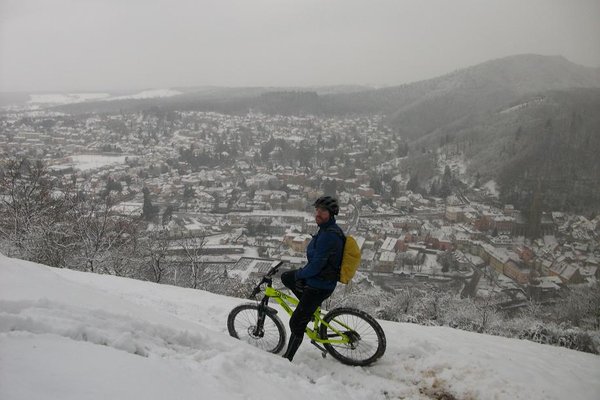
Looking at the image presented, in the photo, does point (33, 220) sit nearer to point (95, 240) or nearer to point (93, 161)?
point (95, 240)

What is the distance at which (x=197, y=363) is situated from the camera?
321 cm

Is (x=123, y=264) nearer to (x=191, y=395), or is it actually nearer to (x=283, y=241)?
(x=191, y=395)

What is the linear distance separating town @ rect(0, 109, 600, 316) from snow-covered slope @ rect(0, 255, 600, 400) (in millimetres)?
12635

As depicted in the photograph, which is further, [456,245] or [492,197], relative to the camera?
[492,197]

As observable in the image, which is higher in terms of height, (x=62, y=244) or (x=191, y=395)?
(x=191, y=395)

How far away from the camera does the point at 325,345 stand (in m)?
4.17

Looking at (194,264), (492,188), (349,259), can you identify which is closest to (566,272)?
(492,188)

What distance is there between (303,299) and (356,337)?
73 centimetres

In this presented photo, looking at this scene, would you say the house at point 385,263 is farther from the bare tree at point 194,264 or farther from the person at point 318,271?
the person at point 318,271

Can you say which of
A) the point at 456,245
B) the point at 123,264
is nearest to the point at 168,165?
the point at 456,245

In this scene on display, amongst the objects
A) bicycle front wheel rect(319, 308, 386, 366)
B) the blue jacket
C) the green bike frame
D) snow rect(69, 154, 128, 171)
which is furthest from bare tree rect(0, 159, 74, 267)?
snow rect(69, 154, 128, 171)

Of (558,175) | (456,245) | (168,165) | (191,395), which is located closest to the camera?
(191,395)

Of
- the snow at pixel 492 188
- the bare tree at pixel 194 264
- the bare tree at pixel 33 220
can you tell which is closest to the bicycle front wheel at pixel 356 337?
the bare tree at pixel 194 264

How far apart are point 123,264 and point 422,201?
47672 millimetres
